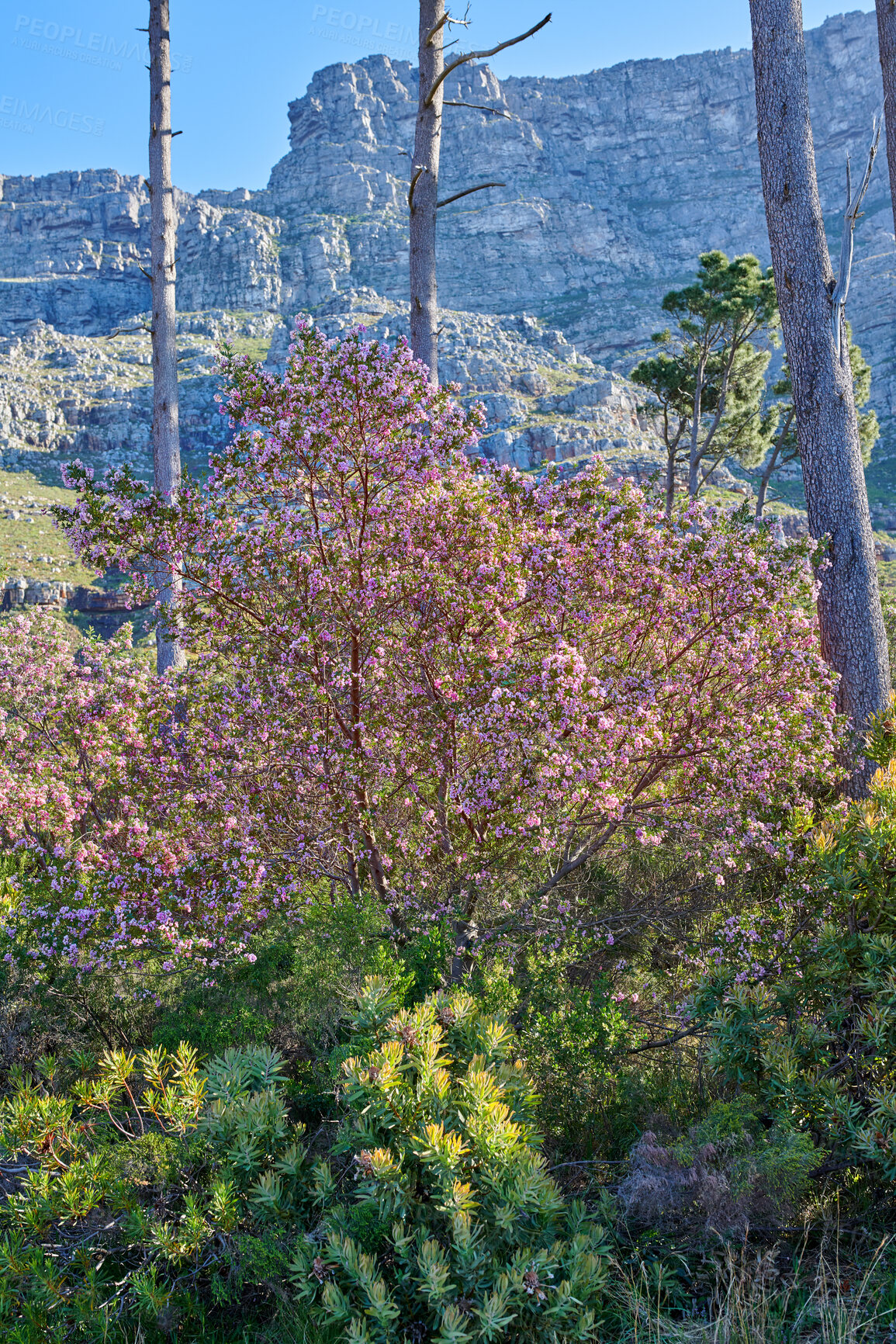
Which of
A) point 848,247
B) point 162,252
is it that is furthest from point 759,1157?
point 162,252

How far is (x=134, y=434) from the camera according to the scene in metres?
81.6

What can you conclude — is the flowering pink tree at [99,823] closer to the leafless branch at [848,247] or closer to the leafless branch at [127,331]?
the leafless branch at [127,331]

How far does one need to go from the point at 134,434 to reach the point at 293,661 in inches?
3452

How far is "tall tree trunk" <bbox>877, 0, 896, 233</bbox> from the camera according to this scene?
261 inches

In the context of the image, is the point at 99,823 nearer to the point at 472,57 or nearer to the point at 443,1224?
the point at 443,1224

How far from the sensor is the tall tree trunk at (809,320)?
18.8 ft

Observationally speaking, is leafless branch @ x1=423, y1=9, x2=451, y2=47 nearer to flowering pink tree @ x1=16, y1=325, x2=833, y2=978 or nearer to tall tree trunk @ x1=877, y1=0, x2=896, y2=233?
tall tree trunk @ x1=877, y1=0, x2=896, y2=233

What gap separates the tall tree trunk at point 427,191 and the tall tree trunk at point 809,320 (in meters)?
2.93

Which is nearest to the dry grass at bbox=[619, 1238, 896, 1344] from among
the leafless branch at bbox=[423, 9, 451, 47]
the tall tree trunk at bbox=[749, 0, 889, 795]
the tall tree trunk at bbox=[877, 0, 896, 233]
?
the tall tree trunk at bbox=[749, 0, 889, 795]

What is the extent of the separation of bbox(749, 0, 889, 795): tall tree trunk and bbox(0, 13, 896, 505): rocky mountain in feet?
167

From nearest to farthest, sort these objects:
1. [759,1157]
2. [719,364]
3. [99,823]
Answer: [759,1157] < [99,823] < [719,364]

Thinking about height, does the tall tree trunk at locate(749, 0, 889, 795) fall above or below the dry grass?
above

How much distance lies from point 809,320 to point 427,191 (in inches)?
152

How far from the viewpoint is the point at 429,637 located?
455cm
